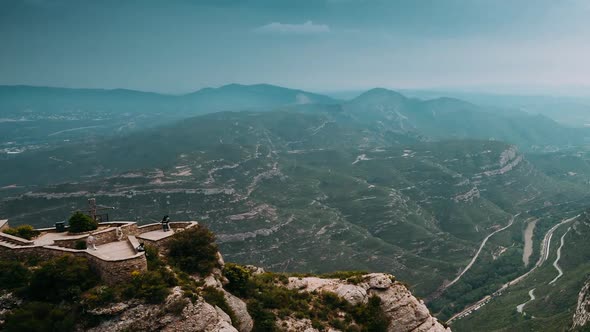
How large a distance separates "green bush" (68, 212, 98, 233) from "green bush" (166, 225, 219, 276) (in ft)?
27.3

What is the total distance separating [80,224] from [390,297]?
31.8m

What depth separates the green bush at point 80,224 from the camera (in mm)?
33594

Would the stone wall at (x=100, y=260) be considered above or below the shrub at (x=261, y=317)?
above

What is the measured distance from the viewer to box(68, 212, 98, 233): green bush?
110ft

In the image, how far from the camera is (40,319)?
23.3m

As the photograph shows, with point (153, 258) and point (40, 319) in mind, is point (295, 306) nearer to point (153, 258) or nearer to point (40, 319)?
point (153, 258)

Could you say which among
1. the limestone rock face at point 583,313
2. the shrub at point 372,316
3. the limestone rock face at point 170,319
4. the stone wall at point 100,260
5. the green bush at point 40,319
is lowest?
the limestone rock face at point 583,313

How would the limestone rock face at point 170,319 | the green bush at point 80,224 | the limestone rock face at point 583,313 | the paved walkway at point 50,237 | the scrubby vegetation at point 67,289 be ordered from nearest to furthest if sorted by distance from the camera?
the scrubby vegetation at point 67,289 < the limestone rock face at point 170,319 < the paved walkway at point 50,237 < the green bush at point 80,224 < the limestone rock face at point 583,313

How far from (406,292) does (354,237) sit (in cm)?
14051

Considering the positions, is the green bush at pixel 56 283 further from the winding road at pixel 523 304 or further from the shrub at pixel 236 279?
the winding road at pixel 523 304

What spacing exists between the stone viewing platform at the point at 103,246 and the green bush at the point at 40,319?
→ 10.2 feet

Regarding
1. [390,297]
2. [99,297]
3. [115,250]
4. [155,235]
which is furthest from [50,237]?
[390,297]

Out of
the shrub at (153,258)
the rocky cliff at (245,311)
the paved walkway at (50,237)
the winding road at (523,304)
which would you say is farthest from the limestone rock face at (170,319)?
the winding road at (523,304)

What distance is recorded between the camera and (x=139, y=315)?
80.0ft
